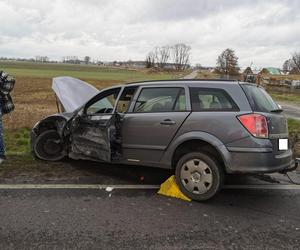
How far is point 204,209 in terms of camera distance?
15.3 ft

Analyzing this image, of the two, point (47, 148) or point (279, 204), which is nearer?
point (279, 204)

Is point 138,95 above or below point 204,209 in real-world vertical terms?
above

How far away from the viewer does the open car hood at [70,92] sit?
25.7ft

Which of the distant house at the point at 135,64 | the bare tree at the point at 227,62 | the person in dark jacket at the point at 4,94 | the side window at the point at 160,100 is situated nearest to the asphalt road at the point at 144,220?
the side window at the point at 160,100

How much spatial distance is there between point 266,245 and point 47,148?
4.39 metres

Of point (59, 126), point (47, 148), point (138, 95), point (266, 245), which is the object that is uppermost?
point (138, 95)

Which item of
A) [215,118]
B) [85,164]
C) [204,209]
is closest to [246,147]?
[215,118]

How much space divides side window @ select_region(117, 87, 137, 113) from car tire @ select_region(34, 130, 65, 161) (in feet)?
5.46

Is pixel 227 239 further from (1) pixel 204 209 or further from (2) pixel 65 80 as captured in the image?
(2) pixel 65 80

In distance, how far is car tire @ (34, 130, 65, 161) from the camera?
6.79 meters

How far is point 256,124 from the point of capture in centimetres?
462

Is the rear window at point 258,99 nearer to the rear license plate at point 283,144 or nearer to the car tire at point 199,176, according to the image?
the rear license plate at point 283,144

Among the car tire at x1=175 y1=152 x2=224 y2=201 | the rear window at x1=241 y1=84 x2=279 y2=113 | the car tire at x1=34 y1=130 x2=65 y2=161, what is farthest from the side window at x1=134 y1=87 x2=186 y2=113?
the car tire at x1=34 y1=130 x2=65 y2=161

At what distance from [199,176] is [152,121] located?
1002mm
